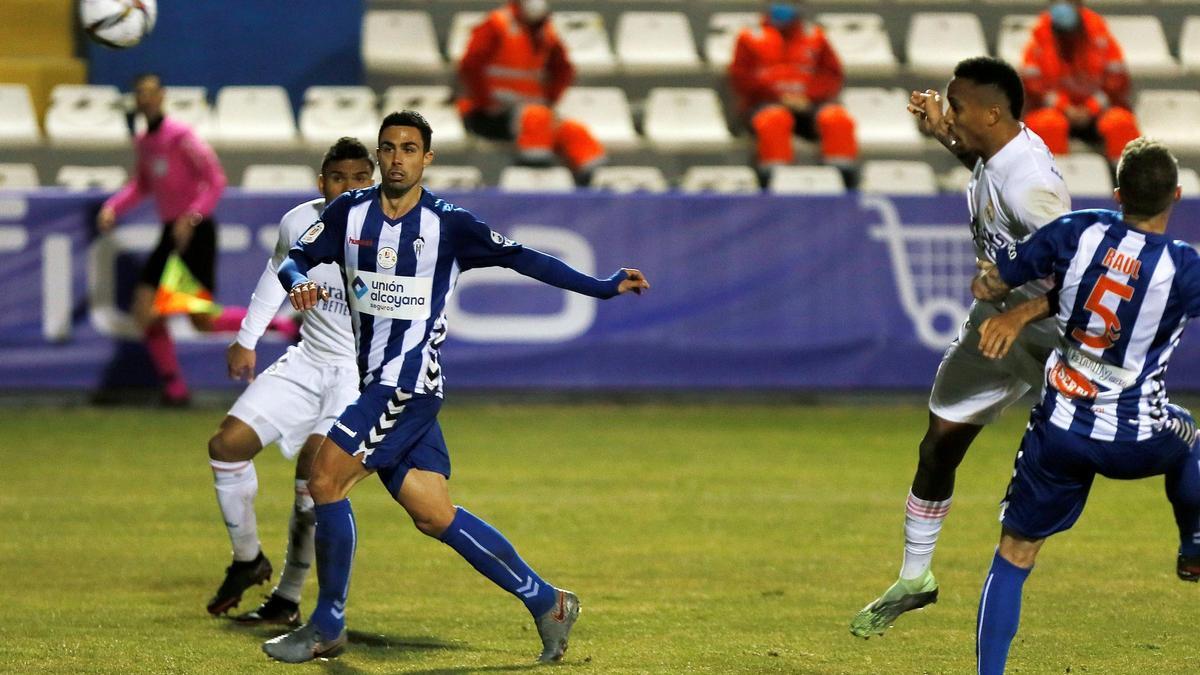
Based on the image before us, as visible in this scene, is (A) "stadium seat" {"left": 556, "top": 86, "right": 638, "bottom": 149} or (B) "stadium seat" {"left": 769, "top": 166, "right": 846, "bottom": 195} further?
(A) "stadium seat" {"left": 556, "top": 86, "right": 638, "bottom": 149}

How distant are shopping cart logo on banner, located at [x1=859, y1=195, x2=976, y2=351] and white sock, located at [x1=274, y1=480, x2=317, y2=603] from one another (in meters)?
6.71

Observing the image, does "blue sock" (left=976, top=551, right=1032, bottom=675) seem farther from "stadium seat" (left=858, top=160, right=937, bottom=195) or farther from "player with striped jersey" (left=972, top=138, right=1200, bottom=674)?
"stadium seat" (left=858, top=160, right=937, bottom=195)

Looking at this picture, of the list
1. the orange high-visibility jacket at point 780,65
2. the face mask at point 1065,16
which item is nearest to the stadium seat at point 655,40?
the orange high-visibility jacket at point 780,65

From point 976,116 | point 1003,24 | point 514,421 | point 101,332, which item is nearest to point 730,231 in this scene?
point 514,421

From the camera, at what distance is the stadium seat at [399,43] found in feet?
50.3

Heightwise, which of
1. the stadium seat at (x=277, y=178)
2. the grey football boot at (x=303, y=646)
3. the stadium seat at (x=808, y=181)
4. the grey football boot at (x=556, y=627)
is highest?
the grey football boot at (x=556, y=627)

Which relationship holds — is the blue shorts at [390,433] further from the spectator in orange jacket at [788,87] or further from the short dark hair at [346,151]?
the spectator in orange jacket at [788,87]

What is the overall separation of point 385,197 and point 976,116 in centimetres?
193

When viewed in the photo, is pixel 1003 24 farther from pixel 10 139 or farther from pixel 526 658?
pixel 526 658

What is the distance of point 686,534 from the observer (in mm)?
7906

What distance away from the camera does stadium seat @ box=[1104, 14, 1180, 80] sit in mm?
15961

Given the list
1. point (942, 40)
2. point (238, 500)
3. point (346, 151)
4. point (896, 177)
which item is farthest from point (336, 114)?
point (238, 500)

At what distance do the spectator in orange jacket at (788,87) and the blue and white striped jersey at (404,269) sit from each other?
870 cm

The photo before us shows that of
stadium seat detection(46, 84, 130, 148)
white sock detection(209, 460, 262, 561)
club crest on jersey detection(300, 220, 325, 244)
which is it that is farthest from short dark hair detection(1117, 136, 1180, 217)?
stadium seat detection(46, 84, 130, 148)
